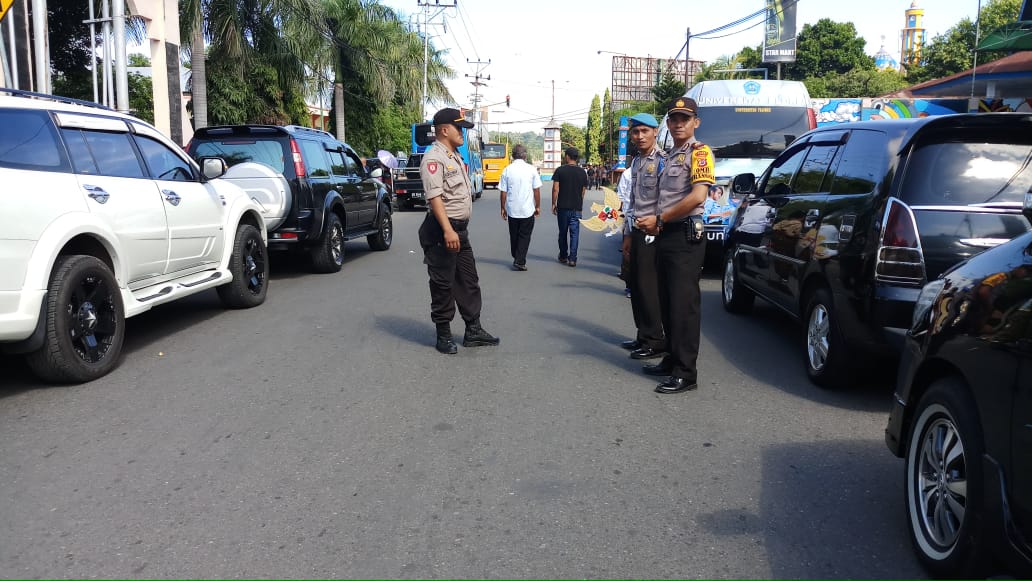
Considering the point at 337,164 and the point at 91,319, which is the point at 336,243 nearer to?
the point at 337,164

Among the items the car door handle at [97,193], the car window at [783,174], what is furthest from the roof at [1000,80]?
the car door handle at [97,193]

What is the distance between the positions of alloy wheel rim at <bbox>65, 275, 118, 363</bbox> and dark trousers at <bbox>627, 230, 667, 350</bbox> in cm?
377

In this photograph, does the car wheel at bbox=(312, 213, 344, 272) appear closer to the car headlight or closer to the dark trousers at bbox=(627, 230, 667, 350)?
the dark trousers at bbox=(627, 230, 667, 350)

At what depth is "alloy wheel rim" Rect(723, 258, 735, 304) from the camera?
27.5 ft

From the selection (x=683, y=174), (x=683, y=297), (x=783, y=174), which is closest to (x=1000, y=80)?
(x=783, y=174)

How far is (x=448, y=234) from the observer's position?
625 centimetres

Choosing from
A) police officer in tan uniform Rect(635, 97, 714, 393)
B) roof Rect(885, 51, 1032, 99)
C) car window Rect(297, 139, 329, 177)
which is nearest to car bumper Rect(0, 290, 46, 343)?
police officer in tan uniform Rect(635, 97, 714, 393)

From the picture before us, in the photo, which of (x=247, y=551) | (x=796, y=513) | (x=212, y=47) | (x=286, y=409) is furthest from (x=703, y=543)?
(x=212, y=47)

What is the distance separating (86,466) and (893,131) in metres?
5.03

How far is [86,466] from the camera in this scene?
159 inches

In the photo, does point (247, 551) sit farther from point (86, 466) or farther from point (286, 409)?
point (286, 409)

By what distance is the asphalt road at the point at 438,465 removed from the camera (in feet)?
10.4

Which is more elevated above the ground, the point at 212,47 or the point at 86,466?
the point at 212,47

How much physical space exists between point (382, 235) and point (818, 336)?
375 inches
